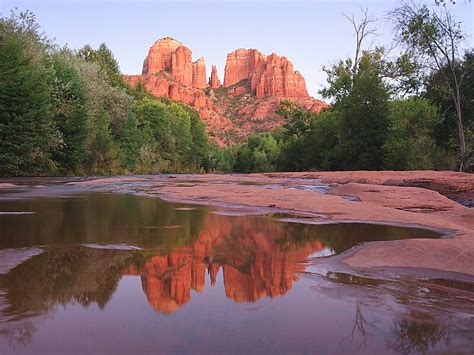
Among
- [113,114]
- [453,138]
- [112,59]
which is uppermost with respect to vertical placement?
[112,59]

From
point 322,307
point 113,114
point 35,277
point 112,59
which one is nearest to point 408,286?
point 322,307

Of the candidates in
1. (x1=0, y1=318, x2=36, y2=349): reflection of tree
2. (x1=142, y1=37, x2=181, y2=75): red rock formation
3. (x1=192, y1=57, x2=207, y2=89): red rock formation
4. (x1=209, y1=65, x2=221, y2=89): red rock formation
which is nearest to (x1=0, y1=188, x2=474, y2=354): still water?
(x1=0, y1=318, x2=36, y2=349): reflection of tree

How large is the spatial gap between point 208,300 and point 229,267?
3.04 ft

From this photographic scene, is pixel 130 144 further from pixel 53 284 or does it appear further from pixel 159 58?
pixel 159 58

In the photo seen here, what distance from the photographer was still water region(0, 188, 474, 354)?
87.0 inches

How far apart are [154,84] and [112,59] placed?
9983 cm

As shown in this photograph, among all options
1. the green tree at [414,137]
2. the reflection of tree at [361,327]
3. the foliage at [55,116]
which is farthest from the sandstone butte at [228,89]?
the reflection of tree at [361,327]

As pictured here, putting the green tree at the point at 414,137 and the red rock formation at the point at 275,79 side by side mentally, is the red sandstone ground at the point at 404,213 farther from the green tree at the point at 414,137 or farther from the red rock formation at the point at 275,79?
the red rock formation at the point at 275,79

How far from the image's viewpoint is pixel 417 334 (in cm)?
233

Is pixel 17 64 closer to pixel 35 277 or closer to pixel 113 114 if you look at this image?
pixel 113 114

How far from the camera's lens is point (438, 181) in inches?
518

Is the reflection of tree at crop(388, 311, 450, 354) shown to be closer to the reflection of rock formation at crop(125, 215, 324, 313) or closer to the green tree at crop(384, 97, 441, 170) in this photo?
the reflection of rock formation at crop(125, 215, 324, 313)

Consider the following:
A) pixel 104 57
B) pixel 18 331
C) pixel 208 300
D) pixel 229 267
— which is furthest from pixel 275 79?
pixel 18 331

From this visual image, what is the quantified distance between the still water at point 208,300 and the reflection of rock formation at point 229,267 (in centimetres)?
1
